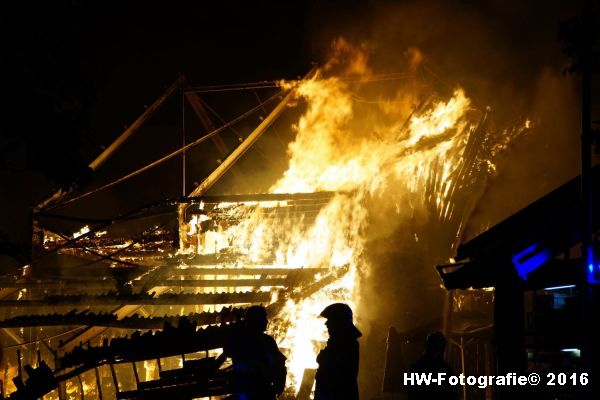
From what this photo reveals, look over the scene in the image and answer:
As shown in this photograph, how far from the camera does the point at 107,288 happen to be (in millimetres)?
12250

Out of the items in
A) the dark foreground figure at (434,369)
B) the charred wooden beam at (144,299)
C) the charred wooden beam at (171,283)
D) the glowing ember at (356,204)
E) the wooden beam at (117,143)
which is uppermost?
the wooden beam at (117,143)

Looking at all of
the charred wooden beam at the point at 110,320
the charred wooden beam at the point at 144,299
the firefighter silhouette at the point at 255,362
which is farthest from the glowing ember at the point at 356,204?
the firefighter silhouette at the point at 255,362

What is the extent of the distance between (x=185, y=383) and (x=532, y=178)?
9506mm

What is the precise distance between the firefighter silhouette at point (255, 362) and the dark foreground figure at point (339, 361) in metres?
0.61

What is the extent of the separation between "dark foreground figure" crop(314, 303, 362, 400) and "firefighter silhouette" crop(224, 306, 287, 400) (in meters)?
0.61

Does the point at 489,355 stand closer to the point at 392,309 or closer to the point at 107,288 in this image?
the point at 392,309

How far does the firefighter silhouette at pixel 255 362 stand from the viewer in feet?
21.5

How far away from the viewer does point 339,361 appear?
20.5 feet

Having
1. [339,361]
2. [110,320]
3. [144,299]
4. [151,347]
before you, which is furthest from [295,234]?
[339,361]

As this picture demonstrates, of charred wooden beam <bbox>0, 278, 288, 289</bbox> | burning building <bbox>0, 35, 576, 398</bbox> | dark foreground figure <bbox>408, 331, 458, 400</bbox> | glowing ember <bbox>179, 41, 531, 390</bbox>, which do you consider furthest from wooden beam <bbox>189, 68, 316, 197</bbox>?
dark foreground figure <bbox>408, 331, 458, 400</bbox>

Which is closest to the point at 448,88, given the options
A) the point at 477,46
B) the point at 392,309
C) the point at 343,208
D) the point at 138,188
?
the point at 477,46

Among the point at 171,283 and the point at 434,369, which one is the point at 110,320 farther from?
the point at 434,369

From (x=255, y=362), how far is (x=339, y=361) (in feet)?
3.50

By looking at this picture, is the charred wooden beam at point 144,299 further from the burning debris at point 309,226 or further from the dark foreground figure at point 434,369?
the dark foreground figure at point 434,369
